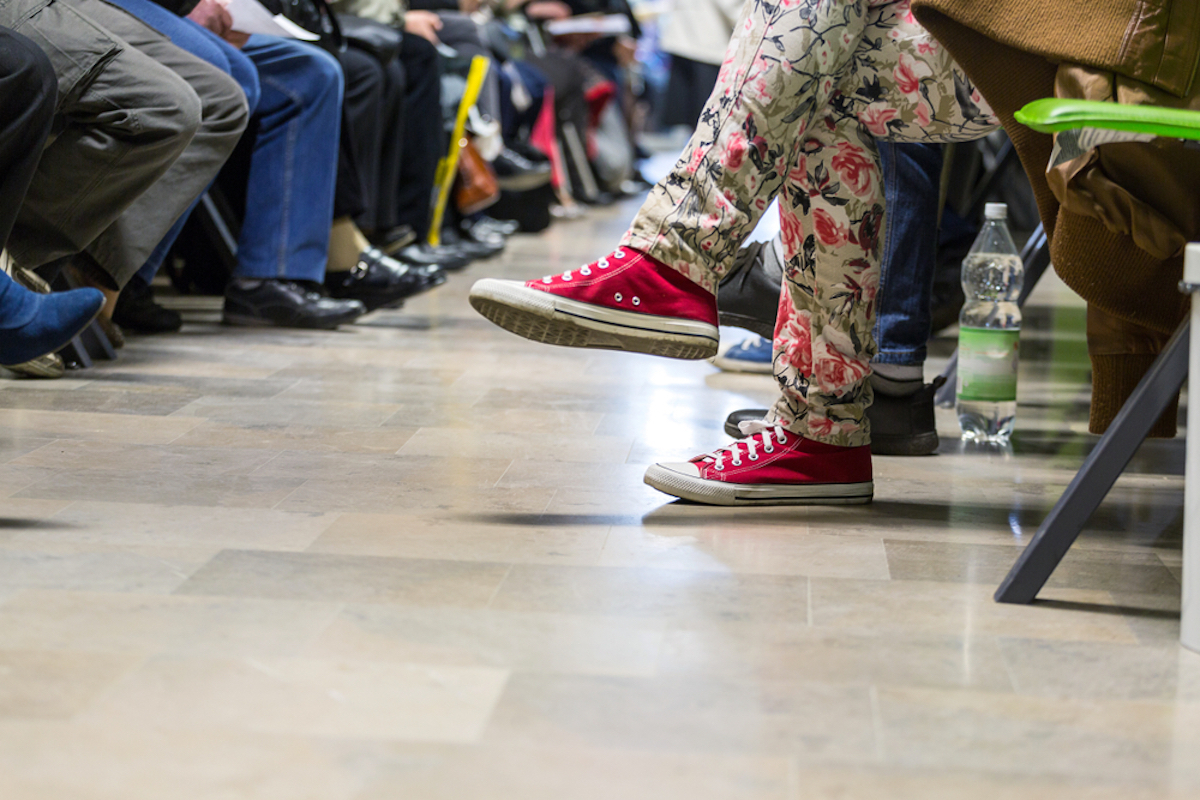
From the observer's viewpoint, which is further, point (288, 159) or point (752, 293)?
point (288, 159)

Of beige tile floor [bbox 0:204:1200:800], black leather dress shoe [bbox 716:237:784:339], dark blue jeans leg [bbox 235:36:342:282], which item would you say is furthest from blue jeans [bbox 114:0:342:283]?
black leather dress shoe [bbox 716:237:784:339]

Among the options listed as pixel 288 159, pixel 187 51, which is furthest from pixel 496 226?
pixel 187 51

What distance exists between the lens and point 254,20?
2.37 m

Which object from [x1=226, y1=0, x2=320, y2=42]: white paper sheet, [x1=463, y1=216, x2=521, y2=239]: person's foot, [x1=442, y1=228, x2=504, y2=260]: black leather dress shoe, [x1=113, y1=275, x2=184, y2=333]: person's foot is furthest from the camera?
[x1=463, y1=216, x2=521, y2=239]: person's foot

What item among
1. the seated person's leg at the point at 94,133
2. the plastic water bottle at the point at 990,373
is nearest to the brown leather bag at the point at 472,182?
the seated person's leg at the point at 94,133

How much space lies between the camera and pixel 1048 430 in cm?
188

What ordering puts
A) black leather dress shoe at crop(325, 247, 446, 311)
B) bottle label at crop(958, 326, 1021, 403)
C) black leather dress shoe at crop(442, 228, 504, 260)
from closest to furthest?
bottle label at crop(958, 326, 1021, 403) → black leather dress shoe at crop(325, 247, 446, 311) → black leather dress shoe at crop(442, 228, 504, 260)

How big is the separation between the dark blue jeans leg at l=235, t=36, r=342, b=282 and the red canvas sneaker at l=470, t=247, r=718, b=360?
5.16ft

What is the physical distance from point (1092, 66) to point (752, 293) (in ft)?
2.95

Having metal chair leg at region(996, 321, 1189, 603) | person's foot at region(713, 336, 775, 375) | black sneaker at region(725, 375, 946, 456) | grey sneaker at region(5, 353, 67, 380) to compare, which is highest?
metal chair leg at region(996, 321, 1189, 603)

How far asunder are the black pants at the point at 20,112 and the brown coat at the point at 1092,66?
1131 millimetres

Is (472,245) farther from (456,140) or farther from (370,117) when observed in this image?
(370,117)

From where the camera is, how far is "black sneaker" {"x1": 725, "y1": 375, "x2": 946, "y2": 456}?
169 cm

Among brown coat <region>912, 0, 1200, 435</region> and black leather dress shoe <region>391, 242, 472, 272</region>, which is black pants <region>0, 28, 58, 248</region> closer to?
brown coat <region>912, 0, 1200, 435</region>
